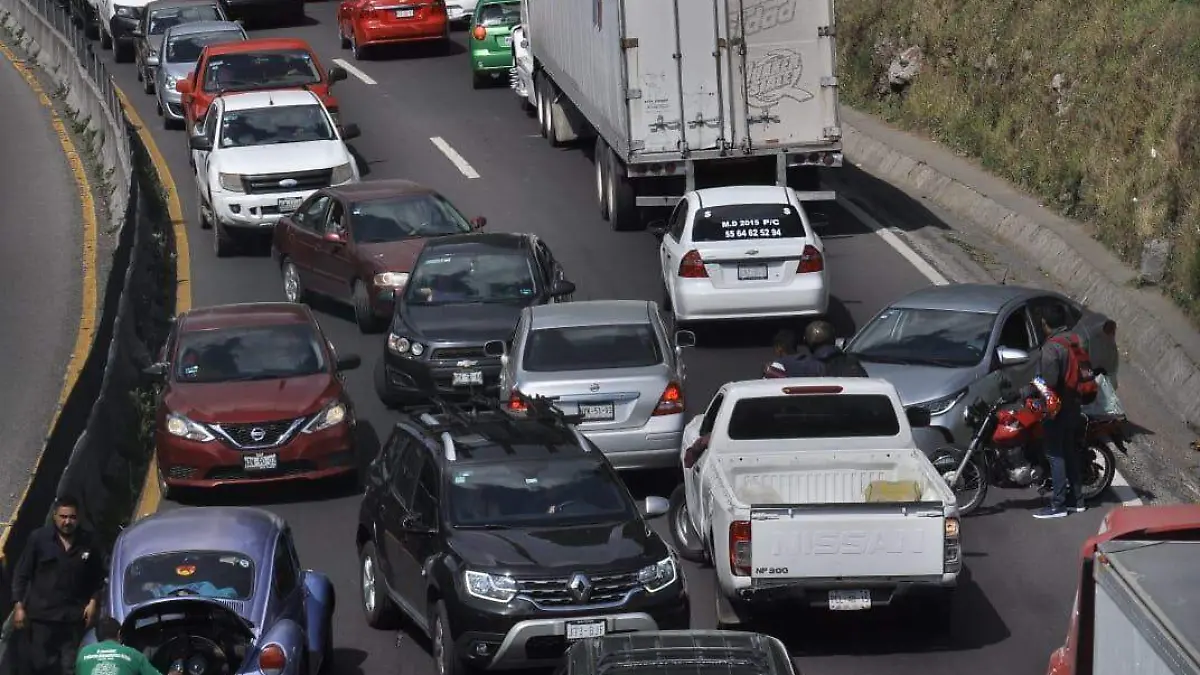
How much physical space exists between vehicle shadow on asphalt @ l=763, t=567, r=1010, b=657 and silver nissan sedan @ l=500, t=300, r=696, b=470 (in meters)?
3.35

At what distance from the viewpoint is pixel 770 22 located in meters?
25.4

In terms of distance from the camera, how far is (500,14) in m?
39.1

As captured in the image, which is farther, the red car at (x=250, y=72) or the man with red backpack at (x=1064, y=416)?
the red car at (x=250, y=72)

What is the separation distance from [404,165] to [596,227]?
5.33 metres

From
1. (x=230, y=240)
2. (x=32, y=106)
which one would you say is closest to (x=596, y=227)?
(x=230, y=240)

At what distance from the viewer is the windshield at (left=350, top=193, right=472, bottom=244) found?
24141 mm

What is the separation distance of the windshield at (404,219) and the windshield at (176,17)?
56.6ft

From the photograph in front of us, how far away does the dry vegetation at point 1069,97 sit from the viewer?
25.5m

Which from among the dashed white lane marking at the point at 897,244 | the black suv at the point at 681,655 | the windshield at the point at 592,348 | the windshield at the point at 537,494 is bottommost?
the dashed white lane marking at the point at 897,244

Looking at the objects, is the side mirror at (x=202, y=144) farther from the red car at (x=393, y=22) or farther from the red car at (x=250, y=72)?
the red car at (x=393, y=22)

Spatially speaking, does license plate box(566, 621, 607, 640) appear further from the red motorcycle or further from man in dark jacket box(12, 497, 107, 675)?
the red motorcycle

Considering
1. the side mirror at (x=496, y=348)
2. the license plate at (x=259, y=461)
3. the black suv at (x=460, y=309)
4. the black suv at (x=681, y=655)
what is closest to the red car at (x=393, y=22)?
the black suv at (x=460, y=309)

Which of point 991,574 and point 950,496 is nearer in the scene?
point 950,496

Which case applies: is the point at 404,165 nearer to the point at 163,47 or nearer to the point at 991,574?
the point at 163,47
